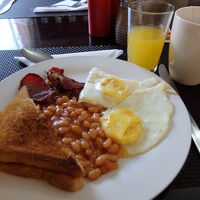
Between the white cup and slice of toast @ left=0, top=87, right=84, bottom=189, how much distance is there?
0.92 m

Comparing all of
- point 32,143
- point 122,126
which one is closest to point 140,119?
point 122,126

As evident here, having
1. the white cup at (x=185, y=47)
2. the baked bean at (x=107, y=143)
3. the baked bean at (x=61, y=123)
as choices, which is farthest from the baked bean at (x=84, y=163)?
the white cup at (x=185, y=47)

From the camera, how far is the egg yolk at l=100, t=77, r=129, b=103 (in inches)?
50.0

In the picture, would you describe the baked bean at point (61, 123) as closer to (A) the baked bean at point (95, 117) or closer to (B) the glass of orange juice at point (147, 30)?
(A) the baked bean at point (95, 117)

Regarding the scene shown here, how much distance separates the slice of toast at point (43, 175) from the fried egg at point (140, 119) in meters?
0.30

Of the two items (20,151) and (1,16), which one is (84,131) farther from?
(1,16)

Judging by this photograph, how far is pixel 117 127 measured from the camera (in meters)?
1.11

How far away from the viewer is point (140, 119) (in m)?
1.17

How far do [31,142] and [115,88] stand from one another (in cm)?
55

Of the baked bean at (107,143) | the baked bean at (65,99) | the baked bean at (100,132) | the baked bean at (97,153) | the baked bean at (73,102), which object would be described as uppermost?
the baked bean at (73,102)

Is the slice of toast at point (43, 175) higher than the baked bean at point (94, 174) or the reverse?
higher

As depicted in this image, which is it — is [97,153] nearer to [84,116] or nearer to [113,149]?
[113,149]

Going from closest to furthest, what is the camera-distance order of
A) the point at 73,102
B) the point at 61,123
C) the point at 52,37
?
the point at 61,123 < the point at 73,102 < the point at 52,37

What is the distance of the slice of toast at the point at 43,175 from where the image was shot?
865 millimetres
